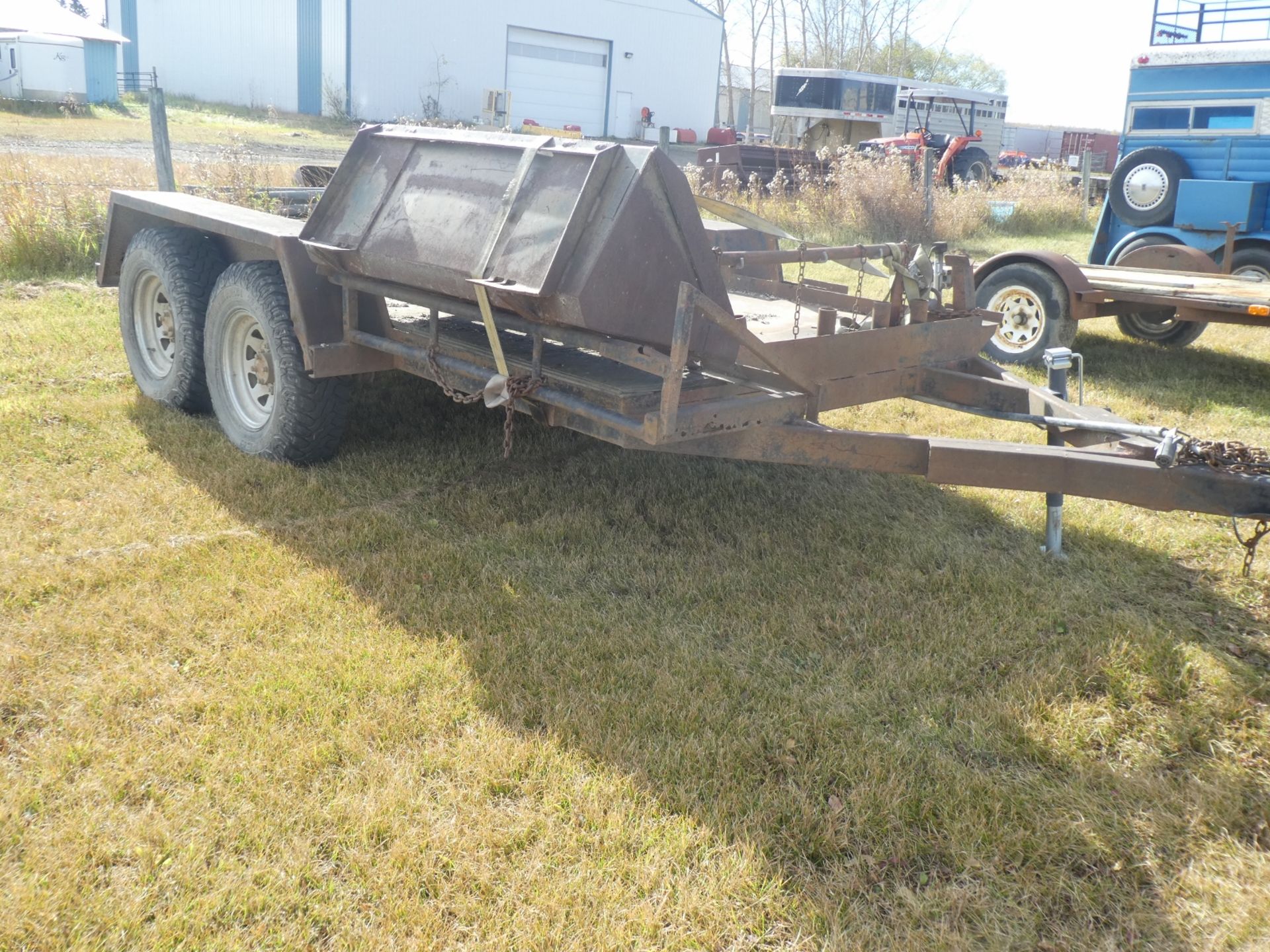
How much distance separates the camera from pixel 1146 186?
33.3 ft

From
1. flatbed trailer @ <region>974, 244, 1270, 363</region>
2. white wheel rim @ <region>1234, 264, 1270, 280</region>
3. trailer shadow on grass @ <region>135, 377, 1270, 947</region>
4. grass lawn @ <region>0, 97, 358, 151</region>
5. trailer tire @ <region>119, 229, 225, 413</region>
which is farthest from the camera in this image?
grass lawn @ <region>0, 97, 358, 151</region>

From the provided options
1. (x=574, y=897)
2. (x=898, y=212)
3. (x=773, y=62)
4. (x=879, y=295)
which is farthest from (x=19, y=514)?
(x=773, y=62)

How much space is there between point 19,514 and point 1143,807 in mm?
4279

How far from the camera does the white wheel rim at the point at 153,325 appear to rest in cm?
577

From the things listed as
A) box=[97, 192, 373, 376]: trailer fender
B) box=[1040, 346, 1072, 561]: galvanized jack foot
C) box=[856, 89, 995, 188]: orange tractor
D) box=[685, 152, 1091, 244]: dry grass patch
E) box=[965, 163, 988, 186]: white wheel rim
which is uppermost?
box=[856, 89, 995, 188]: orange tractor

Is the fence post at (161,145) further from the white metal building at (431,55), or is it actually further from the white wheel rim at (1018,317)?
the white metal building at (431,55)

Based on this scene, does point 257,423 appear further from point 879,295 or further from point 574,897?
point 879,295

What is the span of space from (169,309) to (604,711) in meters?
3.91

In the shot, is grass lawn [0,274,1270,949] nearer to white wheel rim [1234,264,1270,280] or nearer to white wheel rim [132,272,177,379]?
white wheel rim [132,272,177,379]

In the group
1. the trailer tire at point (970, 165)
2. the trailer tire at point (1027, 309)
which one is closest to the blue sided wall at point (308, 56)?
the trailer tire at point (970, 165)

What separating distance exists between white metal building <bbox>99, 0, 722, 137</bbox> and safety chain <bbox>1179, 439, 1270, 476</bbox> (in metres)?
33.0

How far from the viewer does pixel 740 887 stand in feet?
8.38

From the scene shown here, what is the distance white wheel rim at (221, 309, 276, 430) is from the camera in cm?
497

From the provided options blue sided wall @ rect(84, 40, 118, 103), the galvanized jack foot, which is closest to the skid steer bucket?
the galvanized jack foot
